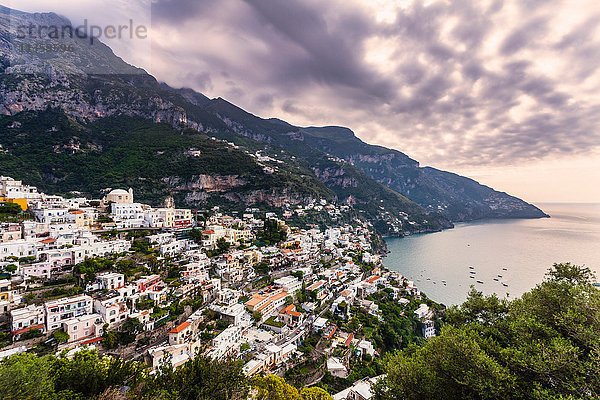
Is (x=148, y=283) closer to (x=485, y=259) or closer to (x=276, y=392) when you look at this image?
(x=276, y=392)

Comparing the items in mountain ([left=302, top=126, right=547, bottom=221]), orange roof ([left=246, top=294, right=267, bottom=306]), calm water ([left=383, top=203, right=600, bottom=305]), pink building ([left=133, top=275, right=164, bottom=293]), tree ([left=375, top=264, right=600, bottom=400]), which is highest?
mountain ([left=302, top=126, right=547, bottom=221])

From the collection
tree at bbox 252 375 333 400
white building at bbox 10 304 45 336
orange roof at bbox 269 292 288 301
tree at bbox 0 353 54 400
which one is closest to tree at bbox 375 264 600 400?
tree at bbox 252 375 333 400

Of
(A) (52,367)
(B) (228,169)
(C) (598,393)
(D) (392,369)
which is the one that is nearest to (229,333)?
(A) (52,367)

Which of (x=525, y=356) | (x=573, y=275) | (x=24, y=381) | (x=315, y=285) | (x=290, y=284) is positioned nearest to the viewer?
(x=525, y=356)

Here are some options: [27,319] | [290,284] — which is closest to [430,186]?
[290,284]

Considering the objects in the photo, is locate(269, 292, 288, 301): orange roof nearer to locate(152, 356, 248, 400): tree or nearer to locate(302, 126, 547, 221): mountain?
locate(152, 356, 248, 400): tree

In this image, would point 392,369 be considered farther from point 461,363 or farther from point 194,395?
point 194,395
